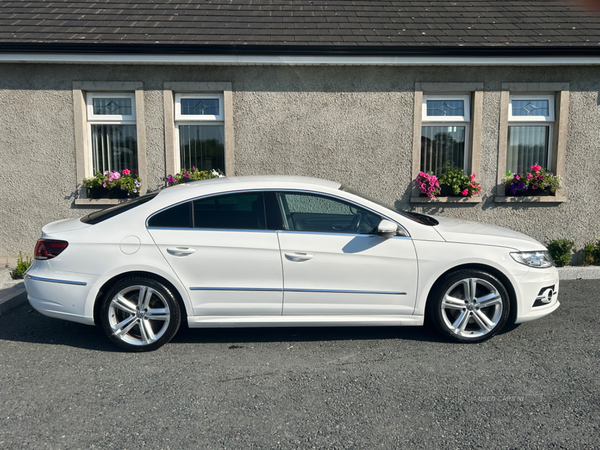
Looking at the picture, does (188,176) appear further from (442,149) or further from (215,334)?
(442,149)

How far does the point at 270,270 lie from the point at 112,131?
518 cm

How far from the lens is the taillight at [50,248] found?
4.32 metres

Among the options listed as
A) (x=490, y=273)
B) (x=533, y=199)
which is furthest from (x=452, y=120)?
(x=490, y=273)

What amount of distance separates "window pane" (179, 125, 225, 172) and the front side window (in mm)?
808

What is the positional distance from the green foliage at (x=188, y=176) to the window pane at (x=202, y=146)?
270 millimetres

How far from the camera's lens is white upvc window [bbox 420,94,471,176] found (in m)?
8.14

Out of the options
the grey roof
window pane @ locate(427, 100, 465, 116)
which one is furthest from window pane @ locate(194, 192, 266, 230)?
window pane @ locate(427, 100, 465, 116)

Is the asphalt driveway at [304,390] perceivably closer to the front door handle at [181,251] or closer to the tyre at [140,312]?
the tyre at [140,312]

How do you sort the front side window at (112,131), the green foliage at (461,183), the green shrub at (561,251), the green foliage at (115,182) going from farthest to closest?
the front side window at (112,131) < the green foliage at (461,183) < the green foliage at (115,182) < the green shrub at (561,251)

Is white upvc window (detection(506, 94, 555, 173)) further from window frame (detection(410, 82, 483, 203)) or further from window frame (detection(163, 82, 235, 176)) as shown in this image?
window frame (detection(163, 82, 235, 176))

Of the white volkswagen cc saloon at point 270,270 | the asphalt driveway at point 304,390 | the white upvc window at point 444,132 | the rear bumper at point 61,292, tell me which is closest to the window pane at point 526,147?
the white upvc window at point 444,132

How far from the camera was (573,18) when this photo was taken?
27.9 ft

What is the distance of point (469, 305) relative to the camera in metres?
4.42

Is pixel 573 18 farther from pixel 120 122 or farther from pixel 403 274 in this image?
pixel 120 122
